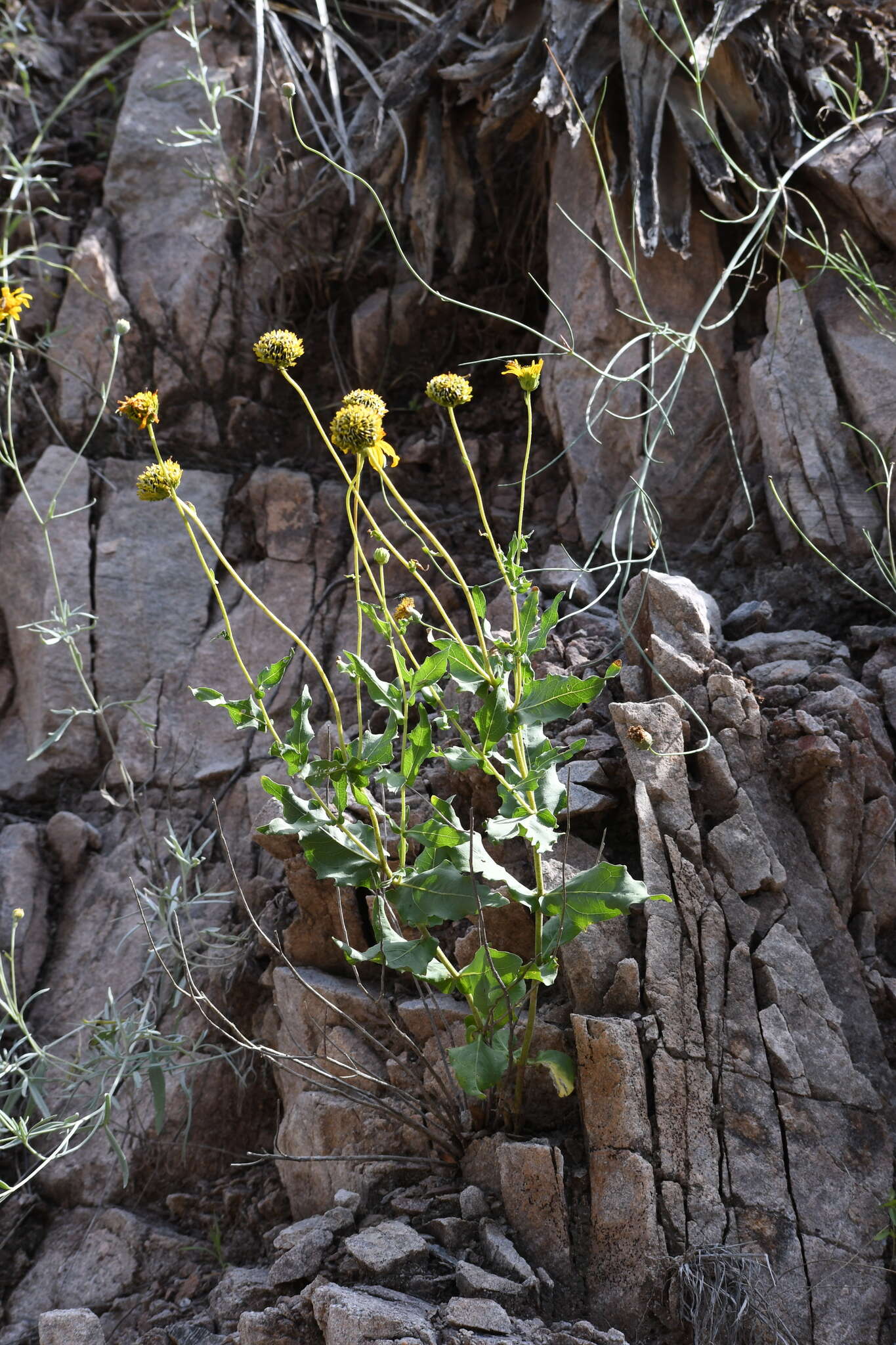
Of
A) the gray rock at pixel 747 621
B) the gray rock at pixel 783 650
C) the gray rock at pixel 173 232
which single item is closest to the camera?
the gray rock at pixel 783 650

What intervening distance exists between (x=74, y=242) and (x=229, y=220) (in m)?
0.70

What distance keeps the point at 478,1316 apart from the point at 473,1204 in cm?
28

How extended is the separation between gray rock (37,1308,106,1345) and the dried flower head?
1.79m

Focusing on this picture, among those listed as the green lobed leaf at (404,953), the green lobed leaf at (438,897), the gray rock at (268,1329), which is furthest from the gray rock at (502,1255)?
the green lobed leaf at (438,897)

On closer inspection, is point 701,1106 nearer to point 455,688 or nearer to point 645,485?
point 455,688

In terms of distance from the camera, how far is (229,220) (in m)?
4.55

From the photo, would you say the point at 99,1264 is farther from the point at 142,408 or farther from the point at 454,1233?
the point at 142,408

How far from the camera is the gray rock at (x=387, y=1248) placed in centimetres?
205

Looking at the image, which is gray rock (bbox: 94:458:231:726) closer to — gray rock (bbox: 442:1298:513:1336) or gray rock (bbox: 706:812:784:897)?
gray rock (bbox: 706:812:784:897)

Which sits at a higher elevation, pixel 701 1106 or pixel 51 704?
pixel 701 1106

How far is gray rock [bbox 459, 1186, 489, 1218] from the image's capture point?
85.3 inches

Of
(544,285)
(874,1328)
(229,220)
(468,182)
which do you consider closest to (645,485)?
(544,285)

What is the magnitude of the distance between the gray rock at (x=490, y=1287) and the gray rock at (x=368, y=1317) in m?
0.08

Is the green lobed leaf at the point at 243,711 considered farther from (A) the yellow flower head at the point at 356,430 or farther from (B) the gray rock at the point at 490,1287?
(B) the gray rock at the point at 490,1287
